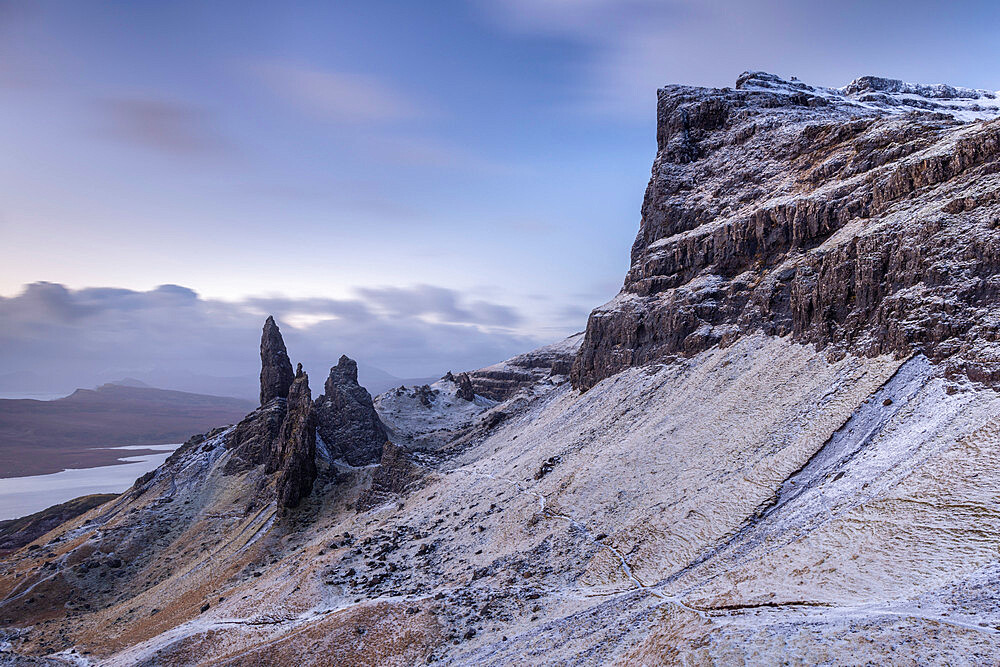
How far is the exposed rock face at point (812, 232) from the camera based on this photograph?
4222 cm

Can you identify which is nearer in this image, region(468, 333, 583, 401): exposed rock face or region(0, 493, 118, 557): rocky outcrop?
region(0, 493, 118, 557): rocky outcrop

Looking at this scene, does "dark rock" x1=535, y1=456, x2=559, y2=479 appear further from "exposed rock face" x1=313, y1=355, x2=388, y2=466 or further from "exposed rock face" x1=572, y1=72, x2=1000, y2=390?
"exposed rock face" x1=313, y1=355, x2=388, y2=466

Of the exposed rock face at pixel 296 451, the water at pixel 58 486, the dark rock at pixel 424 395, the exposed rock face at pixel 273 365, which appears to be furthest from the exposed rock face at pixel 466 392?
the water at pixel 58 486

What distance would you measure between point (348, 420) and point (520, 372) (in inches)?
2448

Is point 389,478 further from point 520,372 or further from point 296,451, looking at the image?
point 520,372

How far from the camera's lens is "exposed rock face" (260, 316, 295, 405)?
93000 mm

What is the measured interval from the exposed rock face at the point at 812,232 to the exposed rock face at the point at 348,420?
35.5m

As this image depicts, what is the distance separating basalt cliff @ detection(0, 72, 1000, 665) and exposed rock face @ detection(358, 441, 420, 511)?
0.38 meters

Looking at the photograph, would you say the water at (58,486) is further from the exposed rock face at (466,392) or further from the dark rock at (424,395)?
the exposed rock face at (466,392)

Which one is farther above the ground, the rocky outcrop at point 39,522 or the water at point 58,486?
the rocky outcrop at point 39,522

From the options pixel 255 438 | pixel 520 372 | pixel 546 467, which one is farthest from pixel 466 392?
pixel 546 467

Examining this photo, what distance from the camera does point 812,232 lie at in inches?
2409

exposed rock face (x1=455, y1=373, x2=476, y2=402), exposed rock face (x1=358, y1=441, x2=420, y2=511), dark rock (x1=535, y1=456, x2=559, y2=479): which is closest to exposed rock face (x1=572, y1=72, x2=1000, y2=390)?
dark rock (x1=535, y1=456, x2=559, y2=479)

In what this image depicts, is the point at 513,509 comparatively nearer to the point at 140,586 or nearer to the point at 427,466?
the point at 427,466
